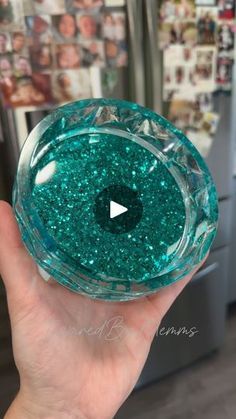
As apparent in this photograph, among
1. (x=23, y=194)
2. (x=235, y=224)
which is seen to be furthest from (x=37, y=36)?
(x=235, y=224)

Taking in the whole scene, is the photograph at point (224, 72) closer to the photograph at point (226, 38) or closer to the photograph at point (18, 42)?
the photograph at point (226, 38)

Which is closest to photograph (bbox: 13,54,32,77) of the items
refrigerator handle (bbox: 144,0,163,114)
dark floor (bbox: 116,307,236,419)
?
refrigerator handle (bbox: 144,0,163,114)

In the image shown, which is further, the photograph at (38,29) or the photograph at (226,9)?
the photograph at (226,9)

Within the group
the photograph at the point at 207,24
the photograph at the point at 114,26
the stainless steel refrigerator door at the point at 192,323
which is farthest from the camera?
the stainless steel refrigerator door at the point at 192,323

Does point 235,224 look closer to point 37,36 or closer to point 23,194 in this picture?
point 37,36

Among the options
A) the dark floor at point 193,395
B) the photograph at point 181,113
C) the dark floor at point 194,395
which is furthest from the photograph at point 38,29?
the dark floor at point 194,395

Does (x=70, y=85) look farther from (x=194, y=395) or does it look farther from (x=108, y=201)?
(x=194, y=395)

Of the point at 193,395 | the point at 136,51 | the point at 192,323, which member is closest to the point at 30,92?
the point at 136,51
